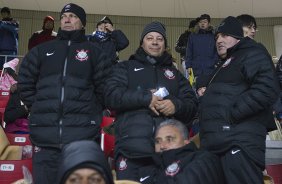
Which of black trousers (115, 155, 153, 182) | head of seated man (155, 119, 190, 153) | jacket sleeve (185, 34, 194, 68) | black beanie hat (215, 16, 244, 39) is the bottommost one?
black trousers (115, 155, 153, 182)

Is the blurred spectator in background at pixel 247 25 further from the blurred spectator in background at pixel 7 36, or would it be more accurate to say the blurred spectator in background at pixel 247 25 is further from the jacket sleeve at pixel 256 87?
the blurred spectator in background at pixel 7 36

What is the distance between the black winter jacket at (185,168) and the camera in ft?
9.71

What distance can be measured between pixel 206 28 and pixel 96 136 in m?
4.73

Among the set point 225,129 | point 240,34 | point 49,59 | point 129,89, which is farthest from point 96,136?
point 240,34

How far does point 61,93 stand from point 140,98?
57 centimetres

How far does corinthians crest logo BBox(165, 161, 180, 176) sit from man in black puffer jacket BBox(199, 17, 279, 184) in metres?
Answer: 0.32

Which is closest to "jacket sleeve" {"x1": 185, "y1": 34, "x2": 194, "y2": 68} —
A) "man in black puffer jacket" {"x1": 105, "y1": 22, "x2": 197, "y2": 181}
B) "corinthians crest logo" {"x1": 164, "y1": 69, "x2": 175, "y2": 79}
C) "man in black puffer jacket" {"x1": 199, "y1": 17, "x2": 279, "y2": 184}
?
"man in black puffer jacket" {"x1": 105, "y1": 22, "x2": 197, "y2": 181}

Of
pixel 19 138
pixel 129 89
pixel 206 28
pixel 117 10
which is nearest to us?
pixel 129 89

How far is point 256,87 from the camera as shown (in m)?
3.15

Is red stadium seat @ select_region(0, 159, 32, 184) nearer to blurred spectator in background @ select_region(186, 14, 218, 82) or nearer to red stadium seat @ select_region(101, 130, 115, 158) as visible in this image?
red stadium seat @ select_region(101, 130, 115, 158)

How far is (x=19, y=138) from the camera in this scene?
4871 mm

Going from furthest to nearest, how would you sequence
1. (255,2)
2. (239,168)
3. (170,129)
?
(255,2) < (170,129) < (239,168)

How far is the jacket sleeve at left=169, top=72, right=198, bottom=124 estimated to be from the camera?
3524 millimetres

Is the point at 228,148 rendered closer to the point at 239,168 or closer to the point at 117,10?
the point at 239,168
